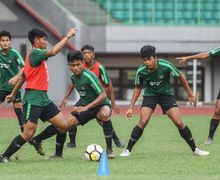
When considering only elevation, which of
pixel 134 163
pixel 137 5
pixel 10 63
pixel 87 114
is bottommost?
pixel 134 163

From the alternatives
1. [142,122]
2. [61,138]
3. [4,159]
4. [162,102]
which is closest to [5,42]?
[61,138]

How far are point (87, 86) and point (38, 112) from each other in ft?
3.71

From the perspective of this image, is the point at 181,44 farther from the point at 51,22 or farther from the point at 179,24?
the point at 51,22

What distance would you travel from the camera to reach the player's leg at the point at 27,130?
11.5 m

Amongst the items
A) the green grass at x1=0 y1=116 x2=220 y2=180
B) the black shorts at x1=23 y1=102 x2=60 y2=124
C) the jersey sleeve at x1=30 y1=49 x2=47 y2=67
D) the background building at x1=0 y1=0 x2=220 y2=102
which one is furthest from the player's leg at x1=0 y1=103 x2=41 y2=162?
the background building at x1=0 y1=0 x2=220 y2=102

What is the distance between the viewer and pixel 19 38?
40.3m

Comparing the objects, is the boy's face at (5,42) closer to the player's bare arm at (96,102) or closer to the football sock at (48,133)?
the football sock at (48,133)

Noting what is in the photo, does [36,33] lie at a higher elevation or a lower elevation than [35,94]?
higher

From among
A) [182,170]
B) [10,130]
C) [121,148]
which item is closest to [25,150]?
[121,148]

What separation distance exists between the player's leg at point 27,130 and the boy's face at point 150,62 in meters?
1.89

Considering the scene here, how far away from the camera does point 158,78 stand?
1252 centimetres

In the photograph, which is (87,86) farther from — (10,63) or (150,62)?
(10,63)

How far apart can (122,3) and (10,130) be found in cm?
2288

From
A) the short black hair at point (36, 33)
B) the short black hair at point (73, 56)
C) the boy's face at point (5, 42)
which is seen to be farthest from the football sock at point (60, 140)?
the boy's face at point (5, 42)
